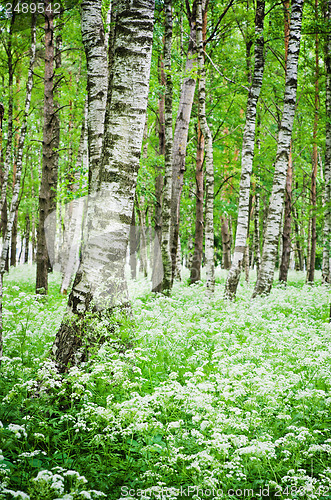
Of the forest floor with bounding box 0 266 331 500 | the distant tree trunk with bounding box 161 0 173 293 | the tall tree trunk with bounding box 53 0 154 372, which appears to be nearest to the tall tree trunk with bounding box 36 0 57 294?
the distant tree trunk with bounding box 161 0 173 293

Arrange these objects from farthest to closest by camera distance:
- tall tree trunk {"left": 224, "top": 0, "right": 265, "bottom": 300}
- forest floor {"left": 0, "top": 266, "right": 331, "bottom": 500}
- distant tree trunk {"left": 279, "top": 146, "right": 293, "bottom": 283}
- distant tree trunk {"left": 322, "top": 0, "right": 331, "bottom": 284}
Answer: distant tree trunk {"left": 279, "top": 146, "right": 293, "bottom": 283}, distant tree trunk {"left": 322, "top": 0, "right": 331, "bottom": 284}, tall tree trunk {"left": 224, "top": 0, "right": 265, "bottom": 300}, forest floor {"left": 0, "top": 266, "right": 331, "bottom": 500}

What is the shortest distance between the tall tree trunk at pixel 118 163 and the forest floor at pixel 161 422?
23.7 inches

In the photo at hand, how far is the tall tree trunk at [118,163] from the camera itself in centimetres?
417

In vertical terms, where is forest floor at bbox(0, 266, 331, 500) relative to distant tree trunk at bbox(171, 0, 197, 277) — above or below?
below

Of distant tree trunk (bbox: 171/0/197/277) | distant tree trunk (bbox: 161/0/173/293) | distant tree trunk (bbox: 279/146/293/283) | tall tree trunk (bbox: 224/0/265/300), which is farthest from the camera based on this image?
distant tree trunk (bbox: 279/146/293/283)

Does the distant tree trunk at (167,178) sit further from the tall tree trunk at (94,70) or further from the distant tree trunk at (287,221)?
the distant tree trunk at (287,221)

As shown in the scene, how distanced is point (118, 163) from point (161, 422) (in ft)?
10.0

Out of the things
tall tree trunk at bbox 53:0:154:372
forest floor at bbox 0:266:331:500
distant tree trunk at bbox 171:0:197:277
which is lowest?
forest floor at bbox 0:266:331:500

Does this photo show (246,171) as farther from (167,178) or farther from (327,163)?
(327,163)

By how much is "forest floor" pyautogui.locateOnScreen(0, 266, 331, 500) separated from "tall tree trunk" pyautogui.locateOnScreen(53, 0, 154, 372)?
1.98ft

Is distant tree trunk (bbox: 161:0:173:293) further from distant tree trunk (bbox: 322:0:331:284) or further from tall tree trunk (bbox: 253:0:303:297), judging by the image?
distant tree trunk (bbox: 322:0:331:284)

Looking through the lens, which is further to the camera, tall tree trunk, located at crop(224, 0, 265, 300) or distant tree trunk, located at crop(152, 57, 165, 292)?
distant tree trunk, located at crop(152, 57, 165, 292)

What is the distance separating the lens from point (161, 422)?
144 inches

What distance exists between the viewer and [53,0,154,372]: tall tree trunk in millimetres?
4172
